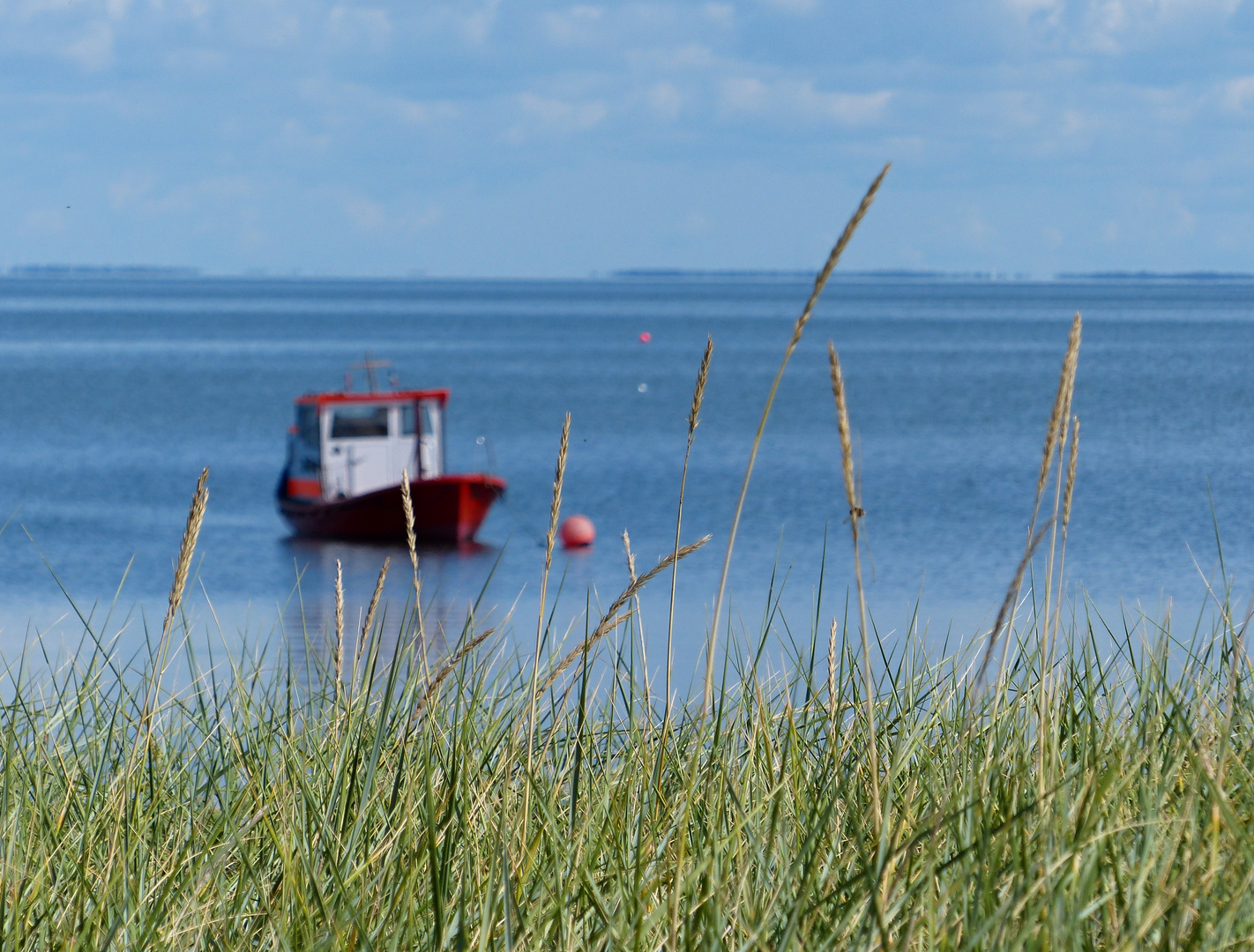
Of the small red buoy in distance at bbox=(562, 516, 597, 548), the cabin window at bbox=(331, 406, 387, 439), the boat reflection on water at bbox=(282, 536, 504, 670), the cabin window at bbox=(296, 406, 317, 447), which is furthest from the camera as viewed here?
the small red buoy in distance at bbox=(562, 516, 597, 548)

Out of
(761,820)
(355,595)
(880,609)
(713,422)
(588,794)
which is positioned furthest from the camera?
(713,422)

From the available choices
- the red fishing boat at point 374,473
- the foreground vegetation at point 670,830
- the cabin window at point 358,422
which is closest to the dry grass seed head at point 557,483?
the foreground vegetation at point 670,830

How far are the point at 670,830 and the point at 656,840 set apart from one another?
8 centimetres

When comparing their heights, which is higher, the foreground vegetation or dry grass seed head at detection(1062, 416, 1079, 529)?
dry grass seed head at detection(1062, 416, 1079, 529)

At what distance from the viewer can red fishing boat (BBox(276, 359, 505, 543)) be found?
79.4 ft

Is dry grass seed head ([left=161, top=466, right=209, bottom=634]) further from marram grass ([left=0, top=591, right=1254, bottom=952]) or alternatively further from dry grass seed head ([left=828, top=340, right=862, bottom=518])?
dry grass seed head ([left=828, top=340, right=862, bottom=518])

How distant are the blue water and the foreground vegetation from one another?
1.36 ft

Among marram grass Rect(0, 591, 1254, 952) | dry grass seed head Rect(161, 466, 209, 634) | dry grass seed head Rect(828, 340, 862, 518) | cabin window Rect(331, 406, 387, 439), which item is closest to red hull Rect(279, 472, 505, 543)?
cabin window Rect(331, 406, 387, 439)

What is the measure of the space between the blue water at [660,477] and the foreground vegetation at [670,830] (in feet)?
1.36

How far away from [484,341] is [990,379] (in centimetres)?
6725

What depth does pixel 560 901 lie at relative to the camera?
1.71m

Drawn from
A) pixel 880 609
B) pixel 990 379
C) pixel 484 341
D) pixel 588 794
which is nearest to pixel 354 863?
pixel 588 794

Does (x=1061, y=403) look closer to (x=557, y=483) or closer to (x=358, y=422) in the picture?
(x=557, y=483)

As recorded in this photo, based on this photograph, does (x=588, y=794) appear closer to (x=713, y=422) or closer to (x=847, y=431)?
(x=847, y=431)
